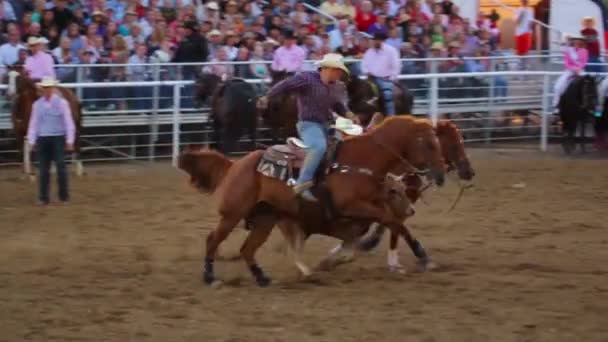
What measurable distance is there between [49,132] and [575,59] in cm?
910

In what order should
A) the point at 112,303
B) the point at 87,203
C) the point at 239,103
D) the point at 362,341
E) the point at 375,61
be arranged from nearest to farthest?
1. the point at 362,341
2. the point at 112,303
3. the point at 87,203
4. the point at 239,103
5. the point at 375,61

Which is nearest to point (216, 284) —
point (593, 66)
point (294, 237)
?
point (294, 237)

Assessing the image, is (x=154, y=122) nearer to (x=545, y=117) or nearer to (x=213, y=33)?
(x=213, y=33)

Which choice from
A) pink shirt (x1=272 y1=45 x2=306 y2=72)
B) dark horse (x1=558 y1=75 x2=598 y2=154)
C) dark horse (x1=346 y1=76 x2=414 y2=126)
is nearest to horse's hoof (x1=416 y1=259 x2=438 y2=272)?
dark horse (x1=346 y1=76 x2=414 y2=126)

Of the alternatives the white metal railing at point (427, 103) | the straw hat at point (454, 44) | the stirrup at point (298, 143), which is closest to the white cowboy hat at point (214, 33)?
the white metal railing at point (427, 103)

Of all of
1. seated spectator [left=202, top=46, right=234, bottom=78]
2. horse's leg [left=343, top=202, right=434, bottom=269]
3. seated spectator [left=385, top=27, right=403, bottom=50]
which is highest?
seated spectator [left=385, top=27, right=403, bottom=50]

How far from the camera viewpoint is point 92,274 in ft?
33.2

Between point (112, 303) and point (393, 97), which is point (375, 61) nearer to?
point (393, 97)

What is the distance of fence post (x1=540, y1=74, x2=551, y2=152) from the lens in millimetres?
19531

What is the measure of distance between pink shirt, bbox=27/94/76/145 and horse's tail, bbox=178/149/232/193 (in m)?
4.10

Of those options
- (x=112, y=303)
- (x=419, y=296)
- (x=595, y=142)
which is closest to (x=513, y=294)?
(x=419, y=296)

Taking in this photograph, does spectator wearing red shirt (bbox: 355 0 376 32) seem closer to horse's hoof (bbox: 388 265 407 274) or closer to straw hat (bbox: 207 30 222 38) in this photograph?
straw hat (bbox: 207 30 222 38)

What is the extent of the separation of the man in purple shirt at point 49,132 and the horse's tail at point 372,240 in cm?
437

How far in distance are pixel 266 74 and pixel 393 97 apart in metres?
2.09
